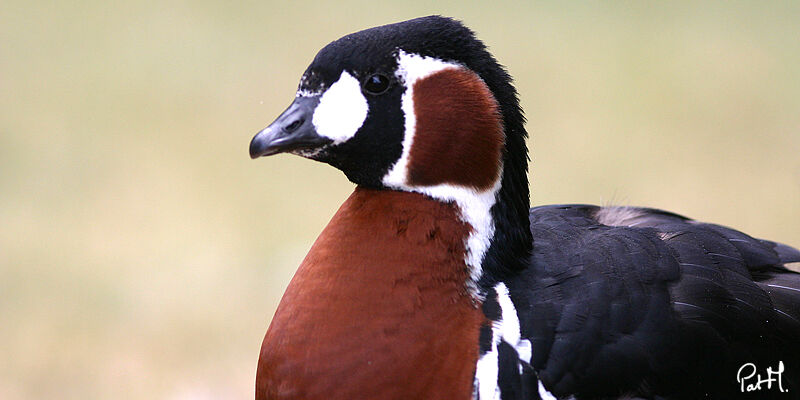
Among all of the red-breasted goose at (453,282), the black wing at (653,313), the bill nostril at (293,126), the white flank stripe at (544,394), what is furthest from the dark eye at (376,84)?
the white flank stripe at (544,394)

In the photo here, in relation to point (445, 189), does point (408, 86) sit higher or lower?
higher

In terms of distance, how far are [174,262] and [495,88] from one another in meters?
1.93

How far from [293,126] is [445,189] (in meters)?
0.25

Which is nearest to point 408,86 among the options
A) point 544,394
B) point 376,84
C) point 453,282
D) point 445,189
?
point 376,84

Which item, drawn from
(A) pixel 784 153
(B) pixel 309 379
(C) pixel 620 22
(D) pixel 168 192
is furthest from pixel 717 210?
(B) pixel 309 379

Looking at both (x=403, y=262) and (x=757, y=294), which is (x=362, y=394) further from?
(x=757, y=294)

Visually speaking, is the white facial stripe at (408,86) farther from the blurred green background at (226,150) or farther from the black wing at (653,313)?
the blurred green background at (226,150)

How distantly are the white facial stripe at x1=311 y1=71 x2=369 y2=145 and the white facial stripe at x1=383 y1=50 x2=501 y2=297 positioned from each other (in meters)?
0.07

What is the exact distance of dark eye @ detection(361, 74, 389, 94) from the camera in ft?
4.98

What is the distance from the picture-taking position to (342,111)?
A: 1.52m

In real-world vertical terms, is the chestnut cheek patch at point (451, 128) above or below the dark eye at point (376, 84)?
below

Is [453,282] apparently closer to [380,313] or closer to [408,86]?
[380,313]

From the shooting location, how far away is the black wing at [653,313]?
1.51 m

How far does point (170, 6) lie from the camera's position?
489 cm
